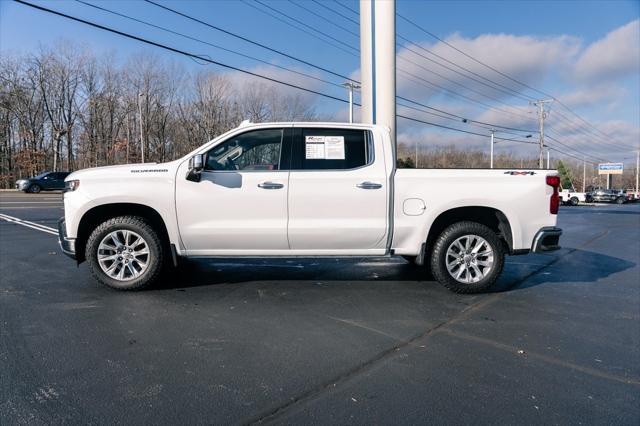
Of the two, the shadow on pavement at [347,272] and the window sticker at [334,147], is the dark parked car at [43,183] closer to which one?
the shadow on pavement at [347,272]

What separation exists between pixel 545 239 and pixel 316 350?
3228 mm

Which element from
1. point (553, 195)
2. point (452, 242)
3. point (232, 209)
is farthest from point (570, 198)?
point (232, 209)

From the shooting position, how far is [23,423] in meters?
2.30

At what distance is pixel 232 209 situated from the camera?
478 centimetres

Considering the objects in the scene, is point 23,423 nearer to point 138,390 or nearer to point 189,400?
point 138,390

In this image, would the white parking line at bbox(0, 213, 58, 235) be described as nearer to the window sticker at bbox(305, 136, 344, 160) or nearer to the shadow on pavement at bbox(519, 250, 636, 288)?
the window sticker at bbox(305, 136, 344, 160)

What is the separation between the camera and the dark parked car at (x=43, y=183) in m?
31.2

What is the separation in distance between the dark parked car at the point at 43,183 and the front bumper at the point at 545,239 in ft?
112

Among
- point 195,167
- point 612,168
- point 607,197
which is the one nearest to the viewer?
point 195,167

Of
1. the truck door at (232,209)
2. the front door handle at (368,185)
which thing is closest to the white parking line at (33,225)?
the truck door at (232,209)

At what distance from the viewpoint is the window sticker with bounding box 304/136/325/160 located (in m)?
4.93

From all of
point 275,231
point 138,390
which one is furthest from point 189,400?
point 275,231

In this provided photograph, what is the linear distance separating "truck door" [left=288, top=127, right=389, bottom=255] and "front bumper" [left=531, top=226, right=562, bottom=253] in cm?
180

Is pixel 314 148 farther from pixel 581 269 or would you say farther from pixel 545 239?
pixel 581 269
